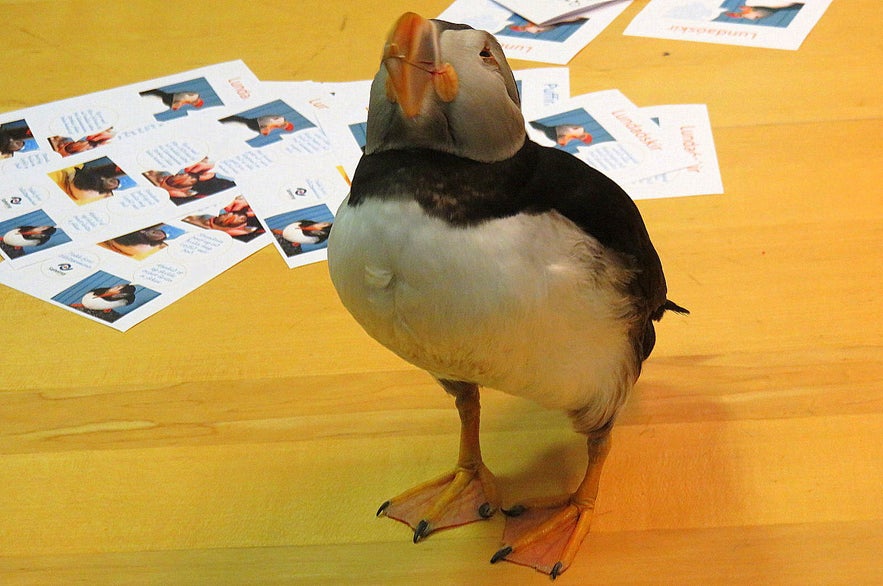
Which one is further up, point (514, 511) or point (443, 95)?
point (443, 95)

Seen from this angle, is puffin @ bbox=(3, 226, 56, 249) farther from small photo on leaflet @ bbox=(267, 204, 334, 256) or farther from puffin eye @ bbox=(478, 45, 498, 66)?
puffin eye @ bbox=(478, 45, 498, 66)

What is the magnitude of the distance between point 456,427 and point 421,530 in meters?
0.18

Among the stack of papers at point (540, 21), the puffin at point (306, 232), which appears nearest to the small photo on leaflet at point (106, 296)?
the puffin at point (306, 232)

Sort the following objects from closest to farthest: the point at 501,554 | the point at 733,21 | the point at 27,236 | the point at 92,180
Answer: the point at 501,554 < the point at 27,236 < the point at 92,180 < the point at 733,21

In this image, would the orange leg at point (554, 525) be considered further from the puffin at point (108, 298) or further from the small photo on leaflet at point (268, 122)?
the small photo on leaflet at point (268, 122)

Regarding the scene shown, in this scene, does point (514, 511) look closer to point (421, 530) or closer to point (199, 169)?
point (421, 530)

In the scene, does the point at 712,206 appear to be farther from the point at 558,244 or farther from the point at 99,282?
the point at 99,282

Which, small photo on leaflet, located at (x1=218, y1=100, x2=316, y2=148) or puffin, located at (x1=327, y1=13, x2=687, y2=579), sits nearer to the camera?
puffin, located at (x1=327, y1=13, x2=687, y2=579)

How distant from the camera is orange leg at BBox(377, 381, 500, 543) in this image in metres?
1.05

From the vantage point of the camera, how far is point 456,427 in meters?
1.18

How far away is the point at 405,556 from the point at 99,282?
2.34 feet

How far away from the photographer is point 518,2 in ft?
6.51

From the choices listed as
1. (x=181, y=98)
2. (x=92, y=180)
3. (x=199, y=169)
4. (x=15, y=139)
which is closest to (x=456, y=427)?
(x=199, y=169)

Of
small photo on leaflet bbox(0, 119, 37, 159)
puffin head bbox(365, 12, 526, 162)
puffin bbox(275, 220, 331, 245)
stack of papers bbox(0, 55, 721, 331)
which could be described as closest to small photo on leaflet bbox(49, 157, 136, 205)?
stack of papers bbox(0, 55, 721, 331)
